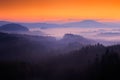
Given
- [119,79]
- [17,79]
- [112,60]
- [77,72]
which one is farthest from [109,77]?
[17,79]

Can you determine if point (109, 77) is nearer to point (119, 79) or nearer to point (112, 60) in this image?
point (119, 79)

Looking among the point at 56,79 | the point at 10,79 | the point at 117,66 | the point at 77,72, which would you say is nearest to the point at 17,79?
the point at 10,79

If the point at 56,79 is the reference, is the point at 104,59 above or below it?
above

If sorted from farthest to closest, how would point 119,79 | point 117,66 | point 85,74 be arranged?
point 85,74
point 117,66
point 119,79

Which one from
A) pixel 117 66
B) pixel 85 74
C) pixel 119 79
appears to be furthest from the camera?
pixel 85 74

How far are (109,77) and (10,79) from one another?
6981cm

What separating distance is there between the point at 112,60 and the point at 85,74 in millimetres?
20203

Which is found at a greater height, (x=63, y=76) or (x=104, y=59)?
(x=104, y=59)

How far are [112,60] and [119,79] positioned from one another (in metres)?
25.2

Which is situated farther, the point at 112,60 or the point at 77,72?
the point at 77,72

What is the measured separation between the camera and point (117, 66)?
577 feet

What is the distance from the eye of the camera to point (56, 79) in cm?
19138

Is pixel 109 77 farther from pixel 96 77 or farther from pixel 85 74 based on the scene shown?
pixel 85 74

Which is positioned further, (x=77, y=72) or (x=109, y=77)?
(x=77, y=72)
